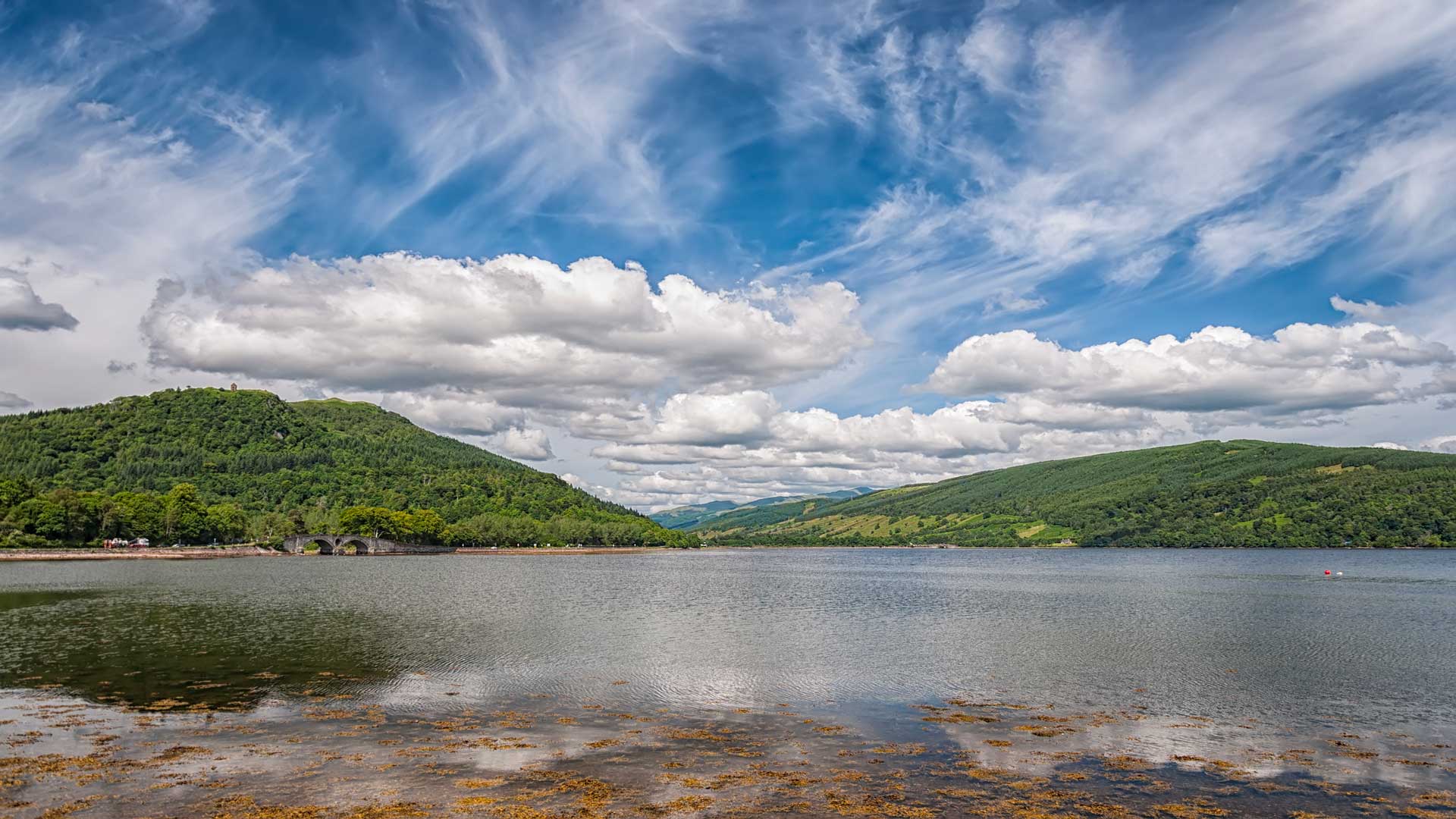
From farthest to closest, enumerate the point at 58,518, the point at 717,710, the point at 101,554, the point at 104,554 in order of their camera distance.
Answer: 1. the point at 58,518
2. the point at 104,554
3. the point at 101,554
4. the point at 717,710

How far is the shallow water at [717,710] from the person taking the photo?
2309 centimetres

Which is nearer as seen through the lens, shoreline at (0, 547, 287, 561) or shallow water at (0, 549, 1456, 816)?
shallow water at (0, 549, 1456, 816)

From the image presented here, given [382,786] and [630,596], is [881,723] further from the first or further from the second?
[630,596]

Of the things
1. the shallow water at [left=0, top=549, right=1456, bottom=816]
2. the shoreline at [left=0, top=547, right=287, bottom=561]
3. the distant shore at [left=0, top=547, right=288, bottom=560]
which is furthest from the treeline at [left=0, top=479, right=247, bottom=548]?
the shallow water at [left=0, top=549, right=1456, bottom=816]

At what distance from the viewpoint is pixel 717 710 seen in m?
34.9

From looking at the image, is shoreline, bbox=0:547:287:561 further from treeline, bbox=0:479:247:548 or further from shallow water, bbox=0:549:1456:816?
shallow water, bbox=0:549:1456:816

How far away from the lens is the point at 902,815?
21.3 m

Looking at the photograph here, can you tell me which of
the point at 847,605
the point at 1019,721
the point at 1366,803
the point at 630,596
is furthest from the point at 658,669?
the point at 630,596

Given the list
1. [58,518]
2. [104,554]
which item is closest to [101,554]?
[104,554]

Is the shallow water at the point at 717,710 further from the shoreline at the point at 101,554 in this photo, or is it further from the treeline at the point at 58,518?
the treeline at the point at 58,518

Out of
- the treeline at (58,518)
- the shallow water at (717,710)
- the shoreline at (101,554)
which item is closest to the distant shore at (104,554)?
the shoreline at (101,554)

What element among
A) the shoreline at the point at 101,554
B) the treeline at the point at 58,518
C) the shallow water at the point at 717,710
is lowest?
the shallow water at the point at 717,710

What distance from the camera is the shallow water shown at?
2309cm

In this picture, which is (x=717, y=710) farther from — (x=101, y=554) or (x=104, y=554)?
(x=104, y=554)
